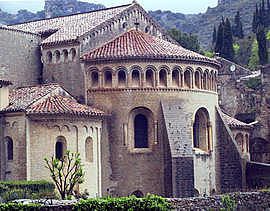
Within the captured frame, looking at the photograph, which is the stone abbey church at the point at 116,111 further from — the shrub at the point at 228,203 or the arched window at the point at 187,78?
the shrub at the point at 228,203

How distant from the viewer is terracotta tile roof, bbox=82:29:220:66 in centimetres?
5019

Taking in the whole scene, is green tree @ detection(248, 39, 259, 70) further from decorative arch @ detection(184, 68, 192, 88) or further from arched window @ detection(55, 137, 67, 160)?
arched window @ detection(55, 137, 67, 160)

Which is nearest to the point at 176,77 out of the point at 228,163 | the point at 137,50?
the point at 137,50

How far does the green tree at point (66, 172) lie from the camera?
4160 cm

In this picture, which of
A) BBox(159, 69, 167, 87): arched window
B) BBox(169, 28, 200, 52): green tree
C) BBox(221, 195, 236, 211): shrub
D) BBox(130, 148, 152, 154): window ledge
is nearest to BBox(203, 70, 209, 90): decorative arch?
BBox(159, 69, 167, 87): arched window

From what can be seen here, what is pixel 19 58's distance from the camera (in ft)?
175

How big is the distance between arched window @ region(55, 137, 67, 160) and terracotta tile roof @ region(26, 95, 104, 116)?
67.7 inches

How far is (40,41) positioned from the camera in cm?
5522

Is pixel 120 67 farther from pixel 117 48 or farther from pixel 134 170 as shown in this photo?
pixel 134 170

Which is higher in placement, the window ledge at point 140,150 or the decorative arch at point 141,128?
the decorative arch at point 141,128

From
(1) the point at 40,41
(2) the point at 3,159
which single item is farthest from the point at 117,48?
(2) the point at 3,159

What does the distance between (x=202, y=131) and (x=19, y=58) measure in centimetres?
1370

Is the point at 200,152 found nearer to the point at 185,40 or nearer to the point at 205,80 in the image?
the point at 205,80

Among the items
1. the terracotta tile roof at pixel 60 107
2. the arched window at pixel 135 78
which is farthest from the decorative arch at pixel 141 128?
the terracotta tile roof at pixel 60 107
